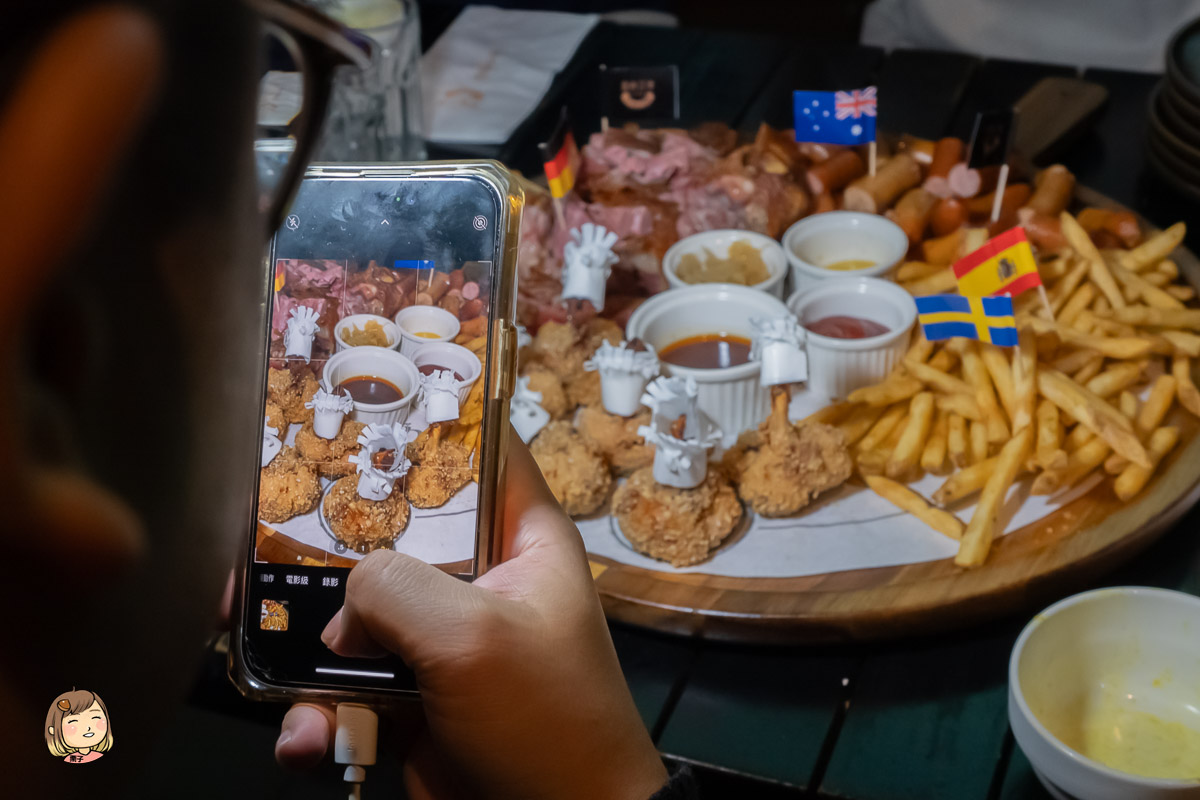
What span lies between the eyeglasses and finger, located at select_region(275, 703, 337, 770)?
753 millimetres

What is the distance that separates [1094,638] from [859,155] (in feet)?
4.86

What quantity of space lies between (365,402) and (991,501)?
108cm

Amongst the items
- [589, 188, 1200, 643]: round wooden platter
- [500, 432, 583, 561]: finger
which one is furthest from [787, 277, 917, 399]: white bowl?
[500, 432, 583, 561]: finger

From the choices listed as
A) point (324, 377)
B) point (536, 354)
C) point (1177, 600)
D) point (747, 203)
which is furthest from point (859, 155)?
point (324, 377)

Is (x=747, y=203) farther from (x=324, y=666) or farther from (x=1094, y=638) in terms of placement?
(x=324, y=666)

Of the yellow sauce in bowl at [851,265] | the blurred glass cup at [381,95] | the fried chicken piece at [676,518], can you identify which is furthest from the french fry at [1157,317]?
the blurred glass cup at [381,95]

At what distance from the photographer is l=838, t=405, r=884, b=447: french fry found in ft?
6.10

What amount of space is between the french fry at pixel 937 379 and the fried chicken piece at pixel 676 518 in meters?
0.45

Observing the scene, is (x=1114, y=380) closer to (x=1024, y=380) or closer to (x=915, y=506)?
(x=1024, y=380)

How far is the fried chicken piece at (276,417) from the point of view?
1.05m

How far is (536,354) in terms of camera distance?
2.01 meters

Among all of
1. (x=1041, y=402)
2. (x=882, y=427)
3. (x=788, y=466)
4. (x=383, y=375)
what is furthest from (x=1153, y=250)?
(x=383, y=375)

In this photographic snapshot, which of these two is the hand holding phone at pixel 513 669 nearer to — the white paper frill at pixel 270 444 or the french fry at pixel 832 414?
the white paper frill at pixel 270 444

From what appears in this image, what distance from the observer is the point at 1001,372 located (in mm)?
1818
